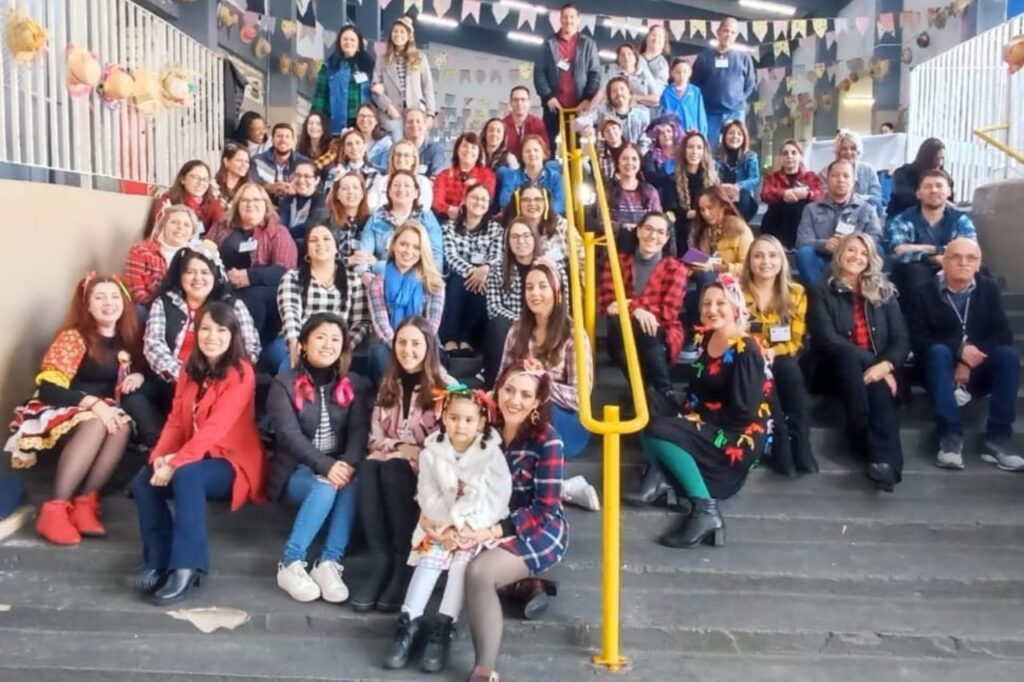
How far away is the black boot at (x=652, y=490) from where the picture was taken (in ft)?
12.3

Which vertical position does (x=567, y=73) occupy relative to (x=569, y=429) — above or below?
above

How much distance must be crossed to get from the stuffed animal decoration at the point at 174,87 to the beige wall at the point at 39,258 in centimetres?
125

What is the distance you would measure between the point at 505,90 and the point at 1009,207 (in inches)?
394

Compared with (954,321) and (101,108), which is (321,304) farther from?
(954,321)

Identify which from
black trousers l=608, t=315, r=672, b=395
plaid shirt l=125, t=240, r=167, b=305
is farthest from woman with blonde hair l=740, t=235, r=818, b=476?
plaid shirt l=125, t=240, r=167, b=305

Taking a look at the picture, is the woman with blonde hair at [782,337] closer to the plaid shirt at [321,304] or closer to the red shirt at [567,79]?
the plaid shirt at [321,304]

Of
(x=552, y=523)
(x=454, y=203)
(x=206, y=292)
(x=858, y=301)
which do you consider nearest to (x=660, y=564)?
(x=552, y=523)

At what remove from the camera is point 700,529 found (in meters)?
3.56

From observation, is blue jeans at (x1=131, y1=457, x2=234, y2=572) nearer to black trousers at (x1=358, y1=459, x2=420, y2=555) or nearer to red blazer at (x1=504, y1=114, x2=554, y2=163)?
black trousers at (x1=358, y1=459, x2=420, y2=555)

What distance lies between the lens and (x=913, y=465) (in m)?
4.00

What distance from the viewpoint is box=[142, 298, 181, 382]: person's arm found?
4016 mm

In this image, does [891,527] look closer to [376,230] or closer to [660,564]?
[660,564]

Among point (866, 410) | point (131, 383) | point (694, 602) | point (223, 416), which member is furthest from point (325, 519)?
point (866, 410)

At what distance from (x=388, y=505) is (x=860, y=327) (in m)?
2.32
